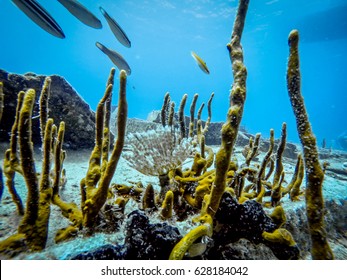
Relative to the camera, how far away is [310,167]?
143 centimetres

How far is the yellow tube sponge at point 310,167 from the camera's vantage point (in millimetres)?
1370

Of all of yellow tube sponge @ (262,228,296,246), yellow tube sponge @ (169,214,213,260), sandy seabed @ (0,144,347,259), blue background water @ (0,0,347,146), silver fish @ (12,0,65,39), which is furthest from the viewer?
blue background water @ (0,0,347,146)

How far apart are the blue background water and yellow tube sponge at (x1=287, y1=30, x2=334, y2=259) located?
6.67m

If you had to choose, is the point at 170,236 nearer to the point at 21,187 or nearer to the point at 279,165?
the point at 279,165

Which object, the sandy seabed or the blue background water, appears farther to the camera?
the blue background water

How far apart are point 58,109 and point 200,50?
68181 mm

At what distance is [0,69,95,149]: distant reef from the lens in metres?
5.20

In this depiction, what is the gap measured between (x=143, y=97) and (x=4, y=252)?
191 meters

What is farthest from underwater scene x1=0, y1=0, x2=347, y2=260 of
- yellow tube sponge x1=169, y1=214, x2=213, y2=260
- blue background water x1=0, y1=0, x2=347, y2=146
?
blue background water x1=0, y1=0, x2=347, y2=146

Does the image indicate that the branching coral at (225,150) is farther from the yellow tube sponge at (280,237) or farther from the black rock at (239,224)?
the yellow tube sponge at (280,237)

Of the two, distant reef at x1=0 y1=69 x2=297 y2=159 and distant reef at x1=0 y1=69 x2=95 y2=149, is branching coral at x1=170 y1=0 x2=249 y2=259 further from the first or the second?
distant reef at x1=0 y1=69 x2=95 y2=149

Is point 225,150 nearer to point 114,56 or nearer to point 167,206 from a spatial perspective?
point 167,206

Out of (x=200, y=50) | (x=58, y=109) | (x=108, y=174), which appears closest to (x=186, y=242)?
(x=108, y=174)
